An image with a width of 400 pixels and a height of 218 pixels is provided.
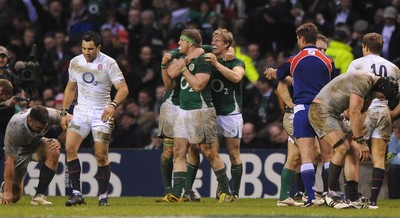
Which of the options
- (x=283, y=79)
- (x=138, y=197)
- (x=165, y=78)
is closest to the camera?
(x=283, y=79)

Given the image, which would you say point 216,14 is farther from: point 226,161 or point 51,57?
point 226,161

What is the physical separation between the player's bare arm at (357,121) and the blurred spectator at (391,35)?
8630 millimetres

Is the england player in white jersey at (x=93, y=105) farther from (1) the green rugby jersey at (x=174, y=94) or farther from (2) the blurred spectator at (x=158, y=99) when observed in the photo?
(2) the blurred spectator at (x=158, y=99)

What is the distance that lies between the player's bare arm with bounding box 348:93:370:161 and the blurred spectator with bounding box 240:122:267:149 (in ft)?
23.9

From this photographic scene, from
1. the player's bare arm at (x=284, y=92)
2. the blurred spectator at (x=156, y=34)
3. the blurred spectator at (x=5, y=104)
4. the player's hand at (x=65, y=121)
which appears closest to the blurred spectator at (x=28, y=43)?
the blurred spectator at (x=156, y=34)

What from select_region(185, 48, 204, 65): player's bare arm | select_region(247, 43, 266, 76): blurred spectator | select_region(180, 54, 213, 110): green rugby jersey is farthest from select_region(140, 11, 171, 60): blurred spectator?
select_region(185, 48, 204, 65): player's bare arm

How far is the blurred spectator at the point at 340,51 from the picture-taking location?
A: 2283 centimetres

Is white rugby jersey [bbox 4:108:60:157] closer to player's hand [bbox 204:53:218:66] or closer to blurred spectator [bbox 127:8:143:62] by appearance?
player's hand [bbox 204:53:218:66]

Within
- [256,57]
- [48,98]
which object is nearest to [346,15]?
[256,57]

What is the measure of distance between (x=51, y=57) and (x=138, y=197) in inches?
240

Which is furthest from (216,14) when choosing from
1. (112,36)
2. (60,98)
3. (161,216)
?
(161,216)

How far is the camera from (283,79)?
54.4ft

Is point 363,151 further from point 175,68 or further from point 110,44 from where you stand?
point 110,44

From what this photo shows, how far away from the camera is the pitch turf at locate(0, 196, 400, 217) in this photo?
1490cm
